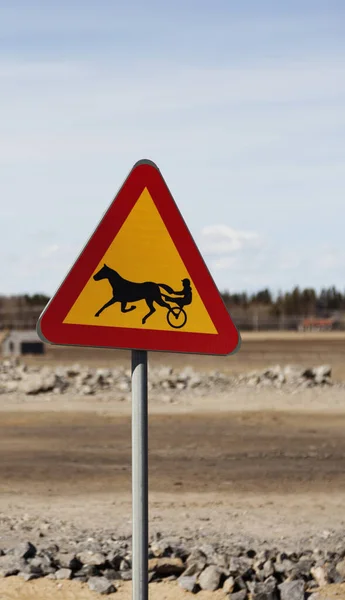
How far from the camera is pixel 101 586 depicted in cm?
652

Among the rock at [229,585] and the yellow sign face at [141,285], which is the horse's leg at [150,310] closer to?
the yellow sign face at [141,285]

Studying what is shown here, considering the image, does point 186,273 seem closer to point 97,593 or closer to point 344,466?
point 97,593

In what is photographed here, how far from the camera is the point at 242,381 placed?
2580 centimetres

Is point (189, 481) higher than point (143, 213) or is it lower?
lower

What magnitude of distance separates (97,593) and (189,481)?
5431 millimetres

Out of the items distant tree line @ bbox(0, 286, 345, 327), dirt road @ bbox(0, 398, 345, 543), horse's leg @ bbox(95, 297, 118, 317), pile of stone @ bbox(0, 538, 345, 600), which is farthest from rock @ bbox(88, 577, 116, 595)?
distant tree line @ bbox(0, 286, 345, 327)

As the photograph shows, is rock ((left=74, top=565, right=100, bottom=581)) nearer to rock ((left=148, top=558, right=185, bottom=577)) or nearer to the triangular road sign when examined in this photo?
rock ((left=148, top=558, right=185, bottom=577))

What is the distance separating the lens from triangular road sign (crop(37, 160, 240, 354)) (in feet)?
13.2

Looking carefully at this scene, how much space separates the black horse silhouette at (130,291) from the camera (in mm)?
4051

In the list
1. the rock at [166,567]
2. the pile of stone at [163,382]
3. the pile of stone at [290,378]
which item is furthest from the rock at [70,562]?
the pile of stone at [290,378]

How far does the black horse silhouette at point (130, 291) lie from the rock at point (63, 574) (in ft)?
10.6

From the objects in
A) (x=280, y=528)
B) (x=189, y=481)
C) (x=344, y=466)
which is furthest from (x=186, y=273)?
(x=344, y=466)

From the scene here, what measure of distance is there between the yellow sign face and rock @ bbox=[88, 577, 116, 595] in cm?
295

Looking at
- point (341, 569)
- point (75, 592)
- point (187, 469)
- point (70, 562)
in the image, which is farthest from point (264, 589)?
point (187, 469)
